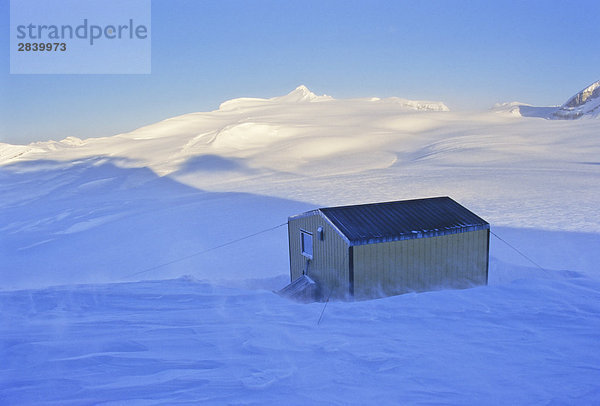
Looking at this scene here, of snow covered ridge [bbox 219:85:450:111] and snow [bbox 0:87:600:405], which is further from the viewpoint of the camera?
snow covered ridge [bbox 219:85:450:111]

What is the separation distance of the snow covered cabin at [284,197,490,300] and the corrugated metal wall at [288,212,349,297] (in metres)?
0.02

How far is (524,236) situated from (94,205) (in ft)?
77.7

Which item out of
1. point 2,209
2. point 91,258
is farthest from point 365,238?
point 2,209

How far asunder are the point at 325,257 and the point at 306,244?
96 centimetres

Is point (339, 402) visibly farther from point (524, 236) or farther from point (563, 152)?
point (563, 152)

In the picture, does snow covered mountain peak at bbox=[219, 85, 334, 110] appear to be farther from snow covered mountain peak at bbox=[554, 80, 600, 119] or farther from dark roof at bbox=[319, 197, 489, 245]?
dark roof at bbox=[319, 197, 489, 245]

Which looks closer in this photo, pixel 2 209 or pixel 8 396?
pixel 8 396

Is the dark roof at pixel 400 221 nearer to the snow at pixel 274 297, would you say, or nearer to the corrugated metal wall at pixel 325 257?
the corrugated metal wall at pixel 325 257

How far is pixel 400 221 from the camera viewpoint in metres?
9.13

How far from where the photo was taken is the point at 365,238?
Answer: 8.53 metres

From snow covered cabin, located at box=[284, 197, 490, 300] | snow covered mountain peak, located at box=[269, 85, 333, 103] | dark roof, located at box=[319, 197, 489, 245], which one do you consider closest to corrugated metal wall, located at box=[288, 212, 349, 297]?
snow covered cabin, located at box=[284, 197, 490, 300]

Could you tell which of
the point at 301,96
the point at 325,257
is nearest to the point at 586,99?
the point at 301,96

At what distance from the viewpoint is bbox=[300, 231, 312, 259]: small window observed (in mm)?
10106

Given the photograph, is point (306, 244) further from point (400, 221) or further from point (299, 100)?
point (299, 100)
